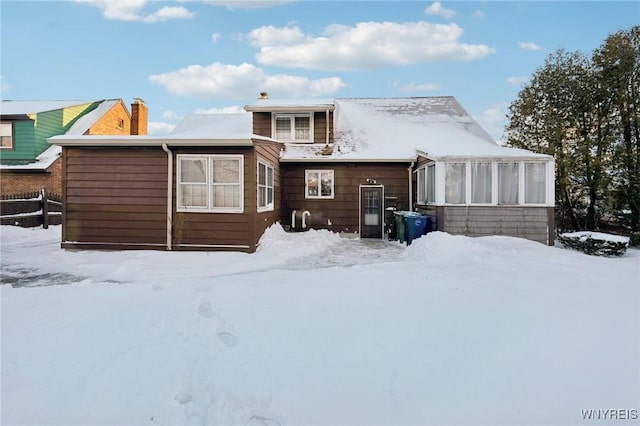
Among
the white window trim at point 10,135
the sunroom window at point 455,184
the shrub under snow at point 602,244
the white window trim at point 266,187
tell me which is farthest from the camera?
the white window trim at point 10,135

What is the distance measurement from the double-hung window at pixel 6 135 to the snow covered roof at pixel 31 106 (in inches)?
22.3

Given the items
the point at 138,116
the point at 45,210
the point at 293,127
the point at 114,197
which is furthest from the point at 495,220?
the point at 138,116

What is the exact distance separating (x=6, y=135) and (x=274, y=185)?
575 inches

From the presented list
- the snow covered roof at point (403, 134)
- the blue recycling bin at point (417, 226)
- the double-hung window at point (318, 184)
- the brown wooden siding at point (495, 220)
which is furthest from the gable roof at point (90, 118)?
the brown wooden siding at point (495, 220)

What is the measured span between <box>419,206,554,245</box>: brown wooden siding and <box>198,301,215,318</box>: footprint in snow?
24.5 ft

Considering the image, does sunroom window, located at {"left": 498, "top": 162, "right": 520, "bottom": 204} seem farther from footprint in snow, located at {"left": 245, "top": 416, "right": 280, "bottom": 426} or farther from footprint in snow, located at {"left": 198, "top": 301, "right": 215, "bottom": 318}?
footprint in snow, located at {"left": 245, "top": 416, "right": 280, "bottom": 426}

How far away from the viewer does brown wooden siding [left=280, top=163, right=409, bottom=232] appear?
1242 cm

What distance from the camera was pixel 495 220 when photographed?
9.91 metres

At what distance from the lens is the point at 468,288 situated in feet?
16.0

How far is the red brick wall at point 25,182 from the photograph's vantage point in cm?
1566

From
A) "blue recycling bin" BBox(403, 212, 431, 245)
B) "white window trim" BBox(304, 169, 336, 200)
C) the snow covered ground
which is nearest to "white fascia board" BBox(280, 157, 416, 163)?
"white window trim" BBox(304, 169, 336, 200)

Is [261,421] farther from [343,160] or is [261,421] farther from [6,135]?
[6,135]

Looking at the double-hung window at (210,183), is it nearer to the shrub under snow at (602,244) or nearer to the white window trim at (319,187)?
the white window trim at (319,187)

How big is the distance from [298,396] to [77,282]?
497cm
